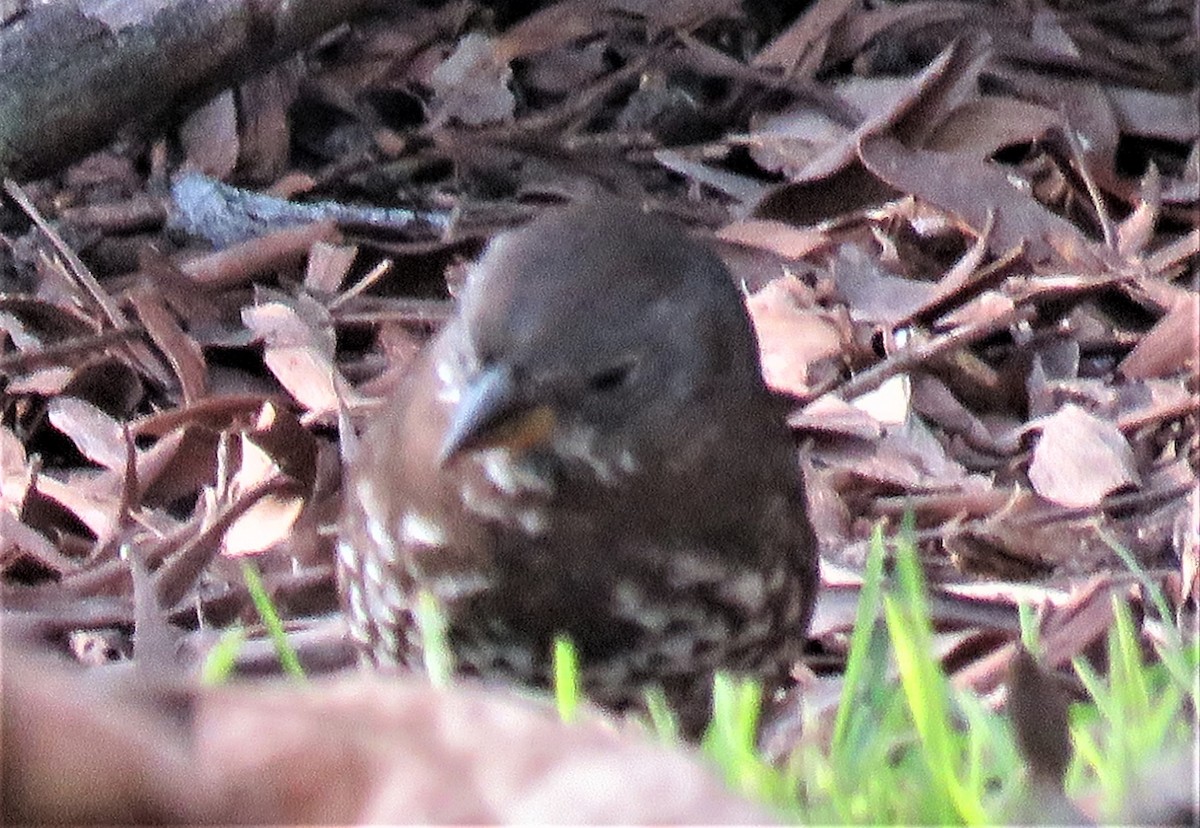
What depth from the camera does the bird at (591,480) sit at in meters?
1.49

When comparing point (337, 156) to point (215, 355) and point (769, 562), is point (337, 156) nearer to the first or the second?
point (215, 355)

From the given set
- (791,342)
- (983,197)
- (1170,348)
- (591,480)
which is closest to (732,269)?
(791,342)

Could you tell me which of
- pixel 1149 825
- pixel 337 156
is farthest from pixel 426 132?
pixel 1149 825

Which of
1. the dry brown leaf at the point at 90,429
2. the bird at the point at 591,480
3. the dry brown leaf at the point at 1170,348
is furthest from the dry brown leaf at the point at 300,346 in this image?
the dry brown leaf at the point at 1170,348

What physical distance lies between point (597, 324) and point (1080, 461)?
89cm

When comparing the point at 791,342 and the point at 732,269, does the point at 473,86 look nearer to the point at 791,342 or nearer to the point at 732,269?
the point at 732,269

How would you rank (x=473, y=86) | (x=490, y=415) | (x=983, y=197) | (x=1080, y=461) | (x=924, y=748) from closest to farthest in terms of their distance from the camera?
(x=924, y=748) < (x=490, y=415) < (x=1080, y=461) < (x=983, y=197) < (x=473, y=86)

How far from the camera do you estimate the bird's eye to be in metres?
1.51

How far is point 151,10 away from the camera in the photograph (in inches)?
100

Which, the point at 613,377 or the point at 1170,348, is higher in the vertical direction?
the point at 613,377

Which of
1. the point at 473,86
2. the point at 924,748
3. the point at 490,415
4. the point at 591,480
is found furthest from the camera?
the point at 473,86

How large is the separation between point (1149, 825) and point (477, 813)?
28 cm

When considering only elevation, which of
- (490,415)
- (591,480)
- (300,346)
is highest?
(490,415)

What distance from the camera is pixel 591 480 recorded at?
5.13ft
